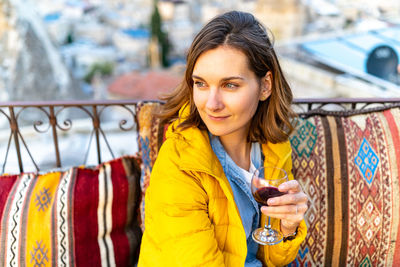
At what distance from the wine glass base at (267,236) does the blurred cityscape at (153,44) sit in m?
0.83

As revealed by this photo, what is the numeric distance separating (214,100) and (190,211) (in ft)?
1.37

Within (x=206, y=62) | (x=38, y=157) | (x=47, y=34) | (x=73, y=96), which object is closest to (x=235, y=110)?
(x=206, y=62)

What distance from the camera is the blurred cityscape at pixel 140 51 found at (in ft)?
25.9

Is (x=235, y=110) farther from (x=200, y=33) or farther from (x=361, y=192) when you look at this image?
(x=361, y=192)

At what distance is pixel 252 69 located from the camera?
1.34 meters

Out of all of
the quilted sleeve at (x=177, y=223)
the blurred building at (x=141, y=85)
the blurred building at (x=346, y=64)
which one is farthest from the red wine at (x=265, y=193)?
the blurred building at (x=141, y=85)

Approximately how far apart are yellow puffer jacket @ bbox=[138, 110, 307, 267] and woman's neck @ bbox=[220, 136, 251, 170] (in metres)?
0.14

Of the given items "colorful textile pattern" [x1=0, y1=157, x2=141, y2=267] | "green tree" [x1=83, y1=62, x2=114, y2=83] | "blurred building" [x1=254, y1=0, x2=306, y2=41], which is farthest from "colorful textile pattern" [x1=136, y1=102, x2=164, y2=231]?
"green tree" [x1=83, y1=62, x2=114, y2=83]

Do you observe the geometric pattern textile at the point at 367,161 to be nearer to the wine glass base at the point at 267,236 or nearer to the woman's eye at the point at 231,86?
the wine glass base at the point at 267,236

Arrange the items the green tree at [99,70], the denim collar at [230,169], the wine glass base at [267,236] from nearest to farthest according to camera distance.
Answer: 1. the wine glass base at [267,236]
2. the denim collar at [230,169]
3. the green tree at [99,70]

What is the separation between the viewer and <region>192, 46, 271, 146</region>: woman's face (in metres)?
1.29

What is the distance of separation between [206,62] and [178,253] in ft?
2.30

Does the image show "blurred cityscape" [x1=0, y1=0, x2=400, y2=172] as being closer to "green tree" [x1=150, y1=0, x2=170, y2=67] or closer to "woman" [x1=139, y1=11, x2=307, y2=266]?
"green tree" [x1=150, y1=0, x2=170, y2=67]

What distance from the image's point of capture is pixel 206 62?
130 centimetres
